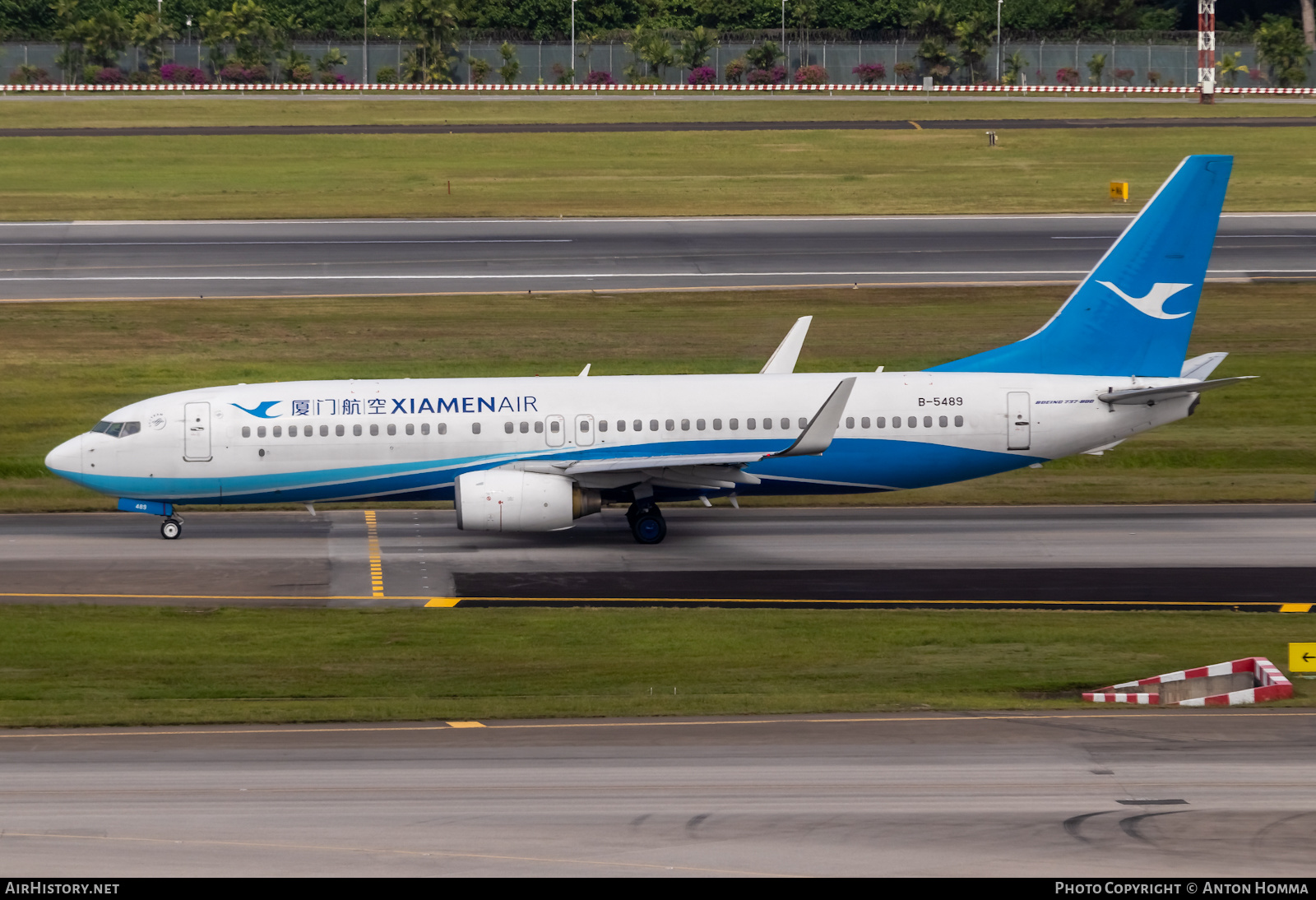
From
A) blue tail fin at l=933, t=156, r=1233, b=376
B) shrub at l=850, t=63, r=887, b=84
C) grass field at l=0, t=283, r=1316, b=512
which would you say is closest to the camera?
blue tail fin at l=933, t=156, r=1233, b=376

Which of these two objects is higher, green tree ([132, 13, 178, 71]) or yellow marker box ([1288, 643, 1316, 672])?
green tree ([132, 13, 178, 71])

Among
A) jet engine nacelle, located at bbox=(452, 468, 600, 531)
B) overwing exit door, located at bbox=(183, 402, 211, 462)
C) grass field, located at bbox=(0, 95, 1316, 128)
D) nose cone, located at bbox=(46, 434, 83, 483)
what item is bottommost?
jet engine nacelle, located at bbox=(452, 468, 600, 531)

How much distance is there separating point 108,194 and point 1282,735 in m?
76.4

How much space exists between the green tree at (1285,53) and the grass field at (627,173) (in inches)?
1385

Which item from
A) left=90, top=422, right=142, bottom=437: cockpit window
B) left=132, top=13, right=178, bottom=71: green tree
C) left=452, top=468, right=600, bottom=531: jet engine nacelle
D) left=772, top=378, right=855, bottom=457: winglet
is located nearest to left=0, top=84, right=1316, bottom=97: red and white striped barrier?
left=132, top=13, right=178, bottom=71: green tree

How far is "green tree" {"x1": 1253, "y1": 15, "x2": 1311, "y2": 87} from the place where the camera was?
13412 centimetres

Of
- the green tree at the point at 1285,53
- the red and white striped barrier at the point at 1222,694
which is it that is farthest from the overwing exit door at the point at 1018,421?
the green tree at the point at 1285,53

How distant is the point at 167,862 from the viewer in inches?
697

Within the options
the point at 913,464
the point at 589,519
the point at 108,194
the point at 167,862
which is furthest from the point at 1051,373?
the point at 108,194

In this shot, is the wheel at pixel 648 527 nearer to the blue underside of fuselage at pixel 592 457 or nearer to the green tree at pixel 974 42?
the blue underside of fuselage at pixel 592 457

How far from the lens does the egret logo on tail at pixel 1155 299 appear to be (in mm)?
38875

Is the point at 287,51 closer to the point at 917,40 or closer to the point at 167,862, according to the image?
the point at 917,40

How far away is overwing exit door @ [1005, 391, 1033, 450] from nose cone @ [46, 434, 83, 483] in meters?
22.4

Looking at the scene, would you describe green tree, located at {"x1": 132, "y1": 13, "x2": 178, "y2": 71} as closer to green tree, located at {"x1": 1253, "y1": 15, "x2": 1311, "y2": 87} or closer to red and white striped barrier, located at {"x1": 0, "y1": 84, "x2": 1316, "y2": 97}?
red and white striped barrier, located at {"x1": 0, "y1": 84, "x2": 1316, "y2": 97}
